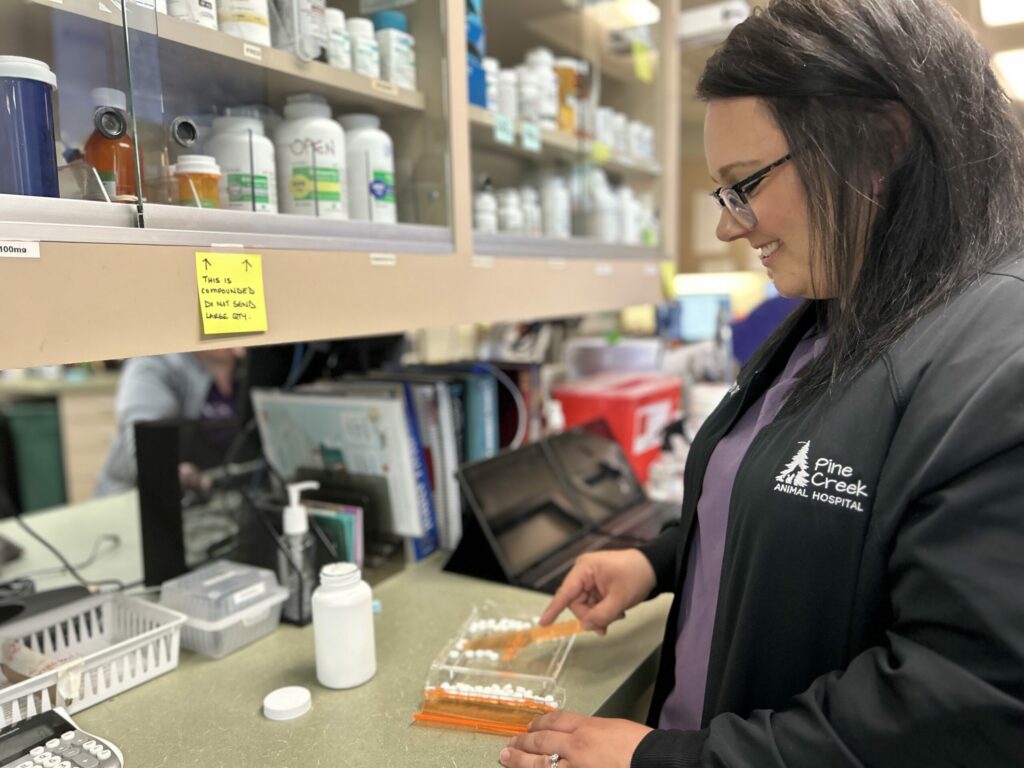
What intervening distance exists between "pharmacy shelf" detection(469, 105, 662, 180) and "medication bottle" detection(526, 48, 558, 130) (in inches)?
1.2

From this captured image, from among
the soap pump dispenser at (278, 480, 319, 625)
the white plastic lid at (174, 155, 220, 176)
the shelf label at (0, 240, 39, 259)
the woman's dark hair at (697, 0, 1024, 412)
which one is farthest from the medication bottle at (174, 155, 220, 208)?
the woman's dark hair at (697, 0, 1024, 412)

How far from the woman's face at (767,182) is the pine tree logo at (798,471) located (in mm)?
185

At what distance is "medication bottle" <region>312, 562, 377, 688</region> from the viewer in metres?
0.87

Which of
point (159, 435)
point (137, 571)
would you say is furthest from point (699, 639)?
point (137, 571)

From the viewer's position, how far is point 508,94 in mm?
1489

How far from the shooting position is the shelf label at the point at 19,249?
2.05 ft

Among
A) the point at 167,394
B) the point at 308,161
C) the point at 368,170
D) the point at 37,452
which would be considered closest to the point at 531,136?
the point at 368,170

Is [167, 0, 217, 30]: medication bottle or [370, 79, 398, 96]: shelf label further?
[370, 79, 398, 96]: shelf label

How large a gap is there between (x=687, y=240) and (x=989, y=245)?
3020mm

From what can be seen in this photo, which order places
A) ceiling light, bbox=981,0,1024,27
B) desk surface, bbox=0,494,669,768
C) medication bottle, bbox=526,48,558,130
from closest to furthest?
desk surface, bbox=0,494,669,768, medication bottle, bbox=526,48,558,130, ceiling light, bbox=981,0,1024,27

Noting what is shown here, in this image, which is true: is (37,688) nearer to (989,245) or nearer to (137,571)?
(137,571)

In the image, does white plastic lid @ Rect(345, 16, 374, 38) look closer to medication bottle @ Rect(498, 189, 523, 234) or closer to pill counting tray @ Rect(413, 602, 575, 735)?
medication bottle @ Rect(498, 189, 523, 234)

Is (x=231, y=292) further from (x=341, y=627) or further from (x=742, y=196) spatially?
(x=742, y=196)

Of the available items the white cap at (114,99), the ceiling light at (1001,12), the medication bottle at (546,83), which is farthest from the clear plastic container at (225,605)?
the ceiling light at (1001,12)
